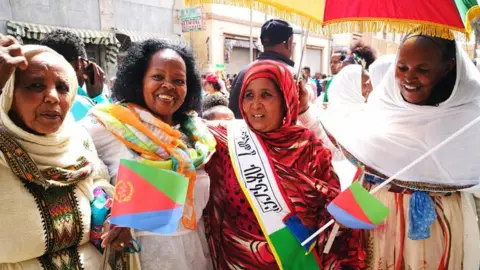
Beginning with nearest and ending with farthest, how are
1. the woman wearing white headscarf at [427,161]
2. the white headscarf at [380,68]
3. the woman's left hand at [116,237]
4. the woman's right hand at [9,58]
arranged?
the woman's right hand at [9,58]
the woman's left hand at [116,237]
the woman wearing white headscarf at [427,161]
the white headscarf at [380,68]

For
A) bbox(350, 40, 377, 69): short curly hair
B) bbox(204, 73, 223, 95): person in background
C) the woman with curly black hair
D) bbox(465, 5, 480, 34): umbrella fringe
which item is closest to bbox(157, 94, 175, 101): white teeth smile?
the woman with curly black hair

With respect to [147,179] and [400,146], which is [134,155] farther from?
[400,146]

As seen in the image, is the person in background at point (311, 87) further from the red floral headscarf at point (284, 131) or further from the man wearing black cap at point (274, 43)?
the red floral headscarf at point (284, 131)

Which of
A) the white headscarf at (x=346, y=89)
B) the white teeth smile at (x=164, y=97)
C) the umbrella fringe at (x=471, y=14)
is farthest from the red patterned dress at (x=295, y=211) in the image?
the umbrella fringe at (x=471, y=14)

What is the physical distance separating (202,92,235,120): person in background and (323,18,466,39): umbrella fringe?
3.88 feet

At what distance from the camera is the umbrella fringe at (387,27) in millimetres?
1816

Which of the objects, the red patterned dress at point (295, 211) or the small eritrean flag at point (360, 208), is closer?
the small eritrean flag at point (360, 208)

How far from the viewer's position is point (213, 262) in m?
2.12

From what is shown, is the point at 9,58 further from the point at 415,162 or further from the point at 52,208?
the point at 415,162

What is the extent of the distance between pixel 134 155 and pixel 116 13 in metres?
11.8

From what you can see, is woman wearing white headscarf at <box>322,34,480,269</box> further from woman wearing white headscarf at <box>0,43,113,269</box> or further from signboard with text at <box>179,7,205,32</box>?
signboard with text at <box>179,7,205,32</box>

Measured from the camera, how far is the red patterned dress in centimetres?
201

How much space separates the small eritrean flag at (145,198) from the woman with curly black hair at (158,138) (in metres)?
0.21

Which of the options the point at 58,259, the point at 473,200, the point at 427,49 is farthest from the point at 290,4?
the point at 58,259
